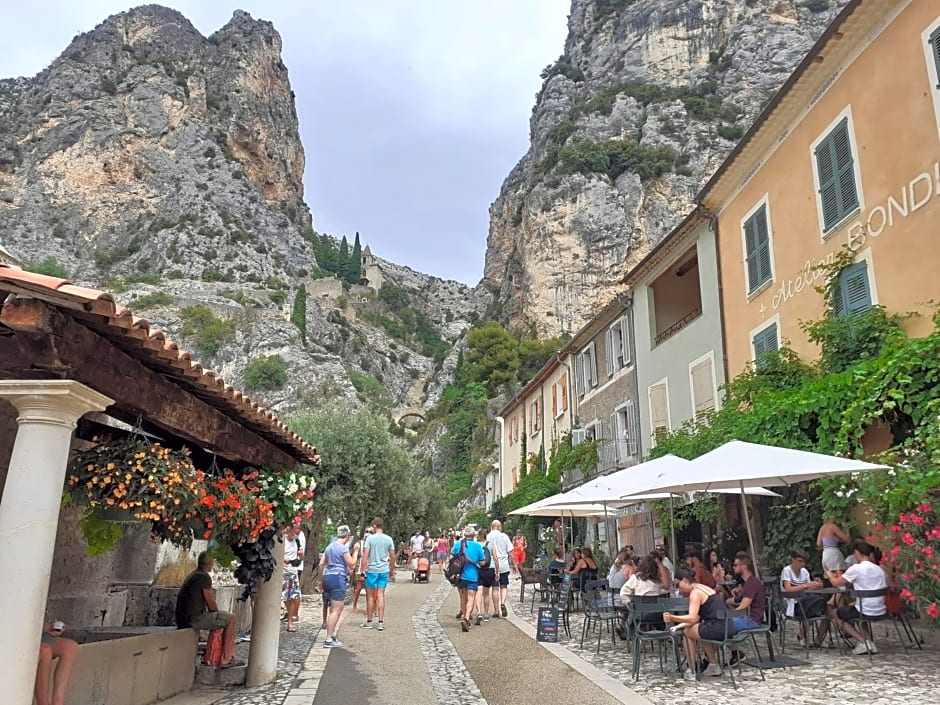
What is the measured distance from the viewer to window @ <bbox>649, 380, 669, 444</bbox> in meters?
15.5

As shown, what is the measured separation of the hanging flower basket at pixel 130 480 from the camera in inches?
162

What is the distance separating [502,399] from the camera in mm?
43875

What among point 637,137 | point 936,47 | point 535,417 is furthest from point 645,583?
point 637,137

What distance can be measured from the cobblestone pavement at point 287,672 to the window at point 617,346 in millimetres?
10709

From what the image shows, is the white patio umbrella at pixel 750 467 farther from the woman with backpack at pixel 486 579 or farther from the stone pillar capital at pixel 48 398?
the stone pillar capital at pixel 48 398

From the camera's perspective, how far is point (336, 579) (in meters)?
8.74

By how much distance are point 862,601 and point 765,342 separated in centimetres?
602

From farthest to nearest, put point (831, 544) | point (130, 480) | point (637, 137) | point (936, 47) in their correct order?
point (637, 137) → point (831, 544) → point (936, 47) → point (130, 480)

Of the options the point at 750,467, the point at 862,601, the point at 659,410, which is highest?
the point at 659,410

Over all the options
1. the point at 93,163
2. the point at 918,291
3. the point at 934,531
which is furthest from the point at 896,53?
the point at 93,163

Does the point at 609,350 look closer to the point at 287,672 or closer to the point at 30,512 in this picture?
the point at 287,672

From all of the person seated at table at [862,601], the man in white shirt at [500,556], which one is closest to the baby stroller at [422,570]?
the man in white shirt at [500,556]

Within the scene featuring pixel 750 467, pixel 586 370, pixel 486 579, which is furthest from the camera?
pixel 586 370

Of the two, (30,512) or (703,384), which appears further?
(703,384)
